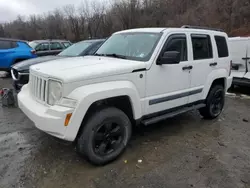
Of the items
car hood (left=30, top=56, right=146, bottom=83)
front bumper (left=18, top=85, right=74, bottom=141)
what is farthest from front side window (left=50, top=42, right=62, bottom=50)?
front bumper (left=18, top=85, right=74, bottom=141)

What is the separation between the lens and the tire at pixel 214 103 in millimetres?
4840

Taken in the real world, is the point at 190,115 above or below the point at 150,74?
below

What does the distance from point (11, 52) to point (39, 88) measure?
289 inches

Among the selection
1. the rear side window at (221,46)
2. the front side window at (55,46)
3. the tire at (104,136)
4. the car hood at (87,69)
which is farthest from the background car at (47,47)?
the tire at (104,136)

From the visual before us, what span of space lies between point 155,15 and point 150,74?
29135 millimetres

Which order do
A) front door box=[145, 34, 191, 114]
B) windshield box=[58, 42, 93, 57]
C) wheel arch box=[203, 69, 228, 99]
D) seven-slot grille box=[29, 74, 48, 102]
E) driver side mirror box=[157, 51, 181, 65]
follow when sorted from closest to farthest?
seven-slot grille box=[29, 74, 48, 102], driver side mirror box=[157, 51, 181, 65], front door box=[145, 34, 191, 114], wheel arch box=[203, 69, 228, 99], windshield box=[58, 42, 93, 57]

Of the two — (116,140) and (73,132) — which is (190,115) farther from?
(73,132)

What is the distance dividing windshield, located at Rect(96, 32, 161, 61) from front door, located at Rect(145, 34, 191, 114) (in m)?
0.21


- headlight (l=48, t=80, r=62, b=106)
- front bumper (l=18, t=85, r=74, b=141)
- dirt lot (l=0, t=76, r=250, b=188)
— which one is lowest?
dirt lot (l=0, t=76, r=250, b=188)

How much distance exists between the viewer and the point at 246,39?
6.89m

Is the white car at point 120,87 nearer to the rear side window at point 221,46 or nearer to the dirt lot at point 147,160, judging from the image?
the rear side window at point 221,46

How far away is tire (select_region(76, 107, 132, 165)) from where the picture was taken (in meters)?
2.96

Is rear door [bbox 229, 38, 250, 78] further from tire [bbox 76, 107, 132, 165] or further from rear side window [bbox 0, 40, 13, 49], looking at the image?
rear side window [bbox 0, 40, 13, 49]

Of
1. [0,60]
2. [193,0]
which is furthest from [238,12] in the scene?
[0,60]
